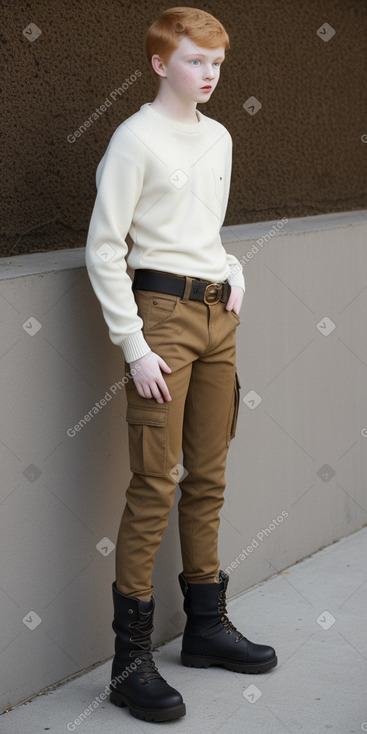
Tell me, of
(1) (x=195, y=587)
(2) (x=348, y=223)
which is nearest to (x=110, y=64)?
(2) (x=348, y=223)

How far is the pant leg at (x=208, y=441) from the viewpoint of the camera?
269 centimetres

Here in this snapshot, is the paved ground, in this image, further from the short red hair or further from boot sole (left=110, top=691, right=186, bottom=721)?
the short red hair

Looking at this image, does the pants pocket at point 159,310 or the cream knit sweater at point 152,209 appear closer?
the cream knit sweater at point 152,209

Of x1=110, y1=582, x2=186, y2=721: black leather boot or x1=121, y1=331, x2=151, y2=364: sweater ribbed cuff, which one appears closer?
x1=121, y1=331, x2=151, y2=364: sweater ribbed cuff

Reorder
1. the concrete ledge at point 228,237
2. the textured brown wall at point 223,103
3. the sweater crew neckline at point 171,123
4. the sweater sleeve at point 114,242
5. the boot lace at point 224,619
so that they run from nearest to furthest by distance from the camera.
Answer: the sweater sleeve at point 114,242 → the sweater crew neckline at point 171,123 → the concrete ledge at point 228,237 → the textured brown wall at point 223,103 → the boot lace at point 224,619

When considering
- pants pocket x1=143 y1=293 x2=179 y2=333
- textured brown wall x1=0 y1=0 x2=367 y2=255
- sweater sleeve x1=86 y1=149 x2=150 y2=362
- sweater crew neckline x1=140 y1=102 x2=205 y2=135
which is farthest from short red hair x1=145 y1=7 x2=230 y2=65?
pants pocket x1=143 y1=293 x2=179 y2=333

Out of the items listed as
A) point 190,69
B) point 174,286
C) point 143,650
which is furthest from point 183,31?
point 143,650

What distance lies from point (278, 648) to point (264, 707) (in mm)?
364

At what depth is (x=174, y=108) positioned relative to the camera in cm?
253

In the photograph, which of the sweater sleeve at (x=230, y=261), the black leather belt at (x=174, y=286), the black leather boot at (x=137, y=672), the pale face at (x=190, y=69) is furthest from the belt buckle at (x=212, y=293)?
the black leather boot at (x=137, y=672)

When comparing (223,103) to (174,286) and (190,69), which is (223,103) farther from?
(174,286)

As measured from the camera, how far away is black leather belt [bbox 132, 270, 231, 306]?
8.30ft

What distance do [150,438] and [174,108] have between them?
791 mm

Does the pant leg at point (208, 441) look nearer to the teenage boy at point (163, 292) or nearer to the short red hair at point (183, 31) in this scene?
the teenage boy at point (163, 292)
